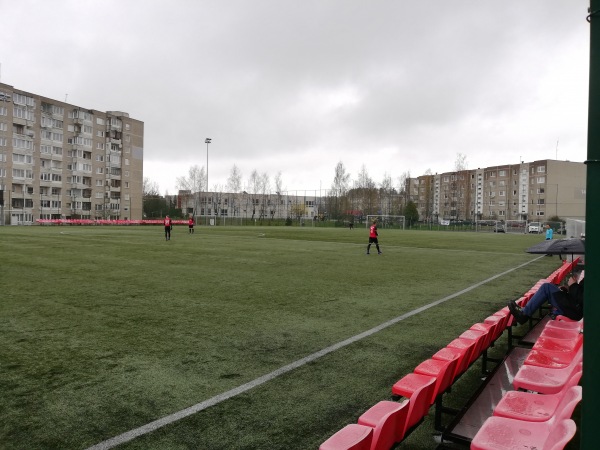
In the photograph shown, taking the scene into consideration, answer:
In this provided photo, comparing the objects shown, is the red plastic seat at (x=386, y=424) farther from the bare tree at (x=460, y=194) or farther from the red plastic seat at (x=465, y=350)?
the bare tree at (x=460, y=194)

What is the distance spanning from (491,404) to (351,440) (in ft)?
8.03

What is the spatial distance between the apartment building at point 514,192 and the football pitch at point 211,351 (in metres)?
77.8

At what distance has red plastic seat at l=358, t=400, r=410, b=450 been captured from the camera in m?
2.67

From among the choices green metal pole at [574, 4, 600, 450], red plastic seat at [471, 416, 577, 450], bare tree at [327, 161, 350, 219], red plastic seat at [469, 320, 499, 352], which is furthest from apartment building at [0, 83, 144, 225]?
green metal pole at [574, 4, 600, 450]

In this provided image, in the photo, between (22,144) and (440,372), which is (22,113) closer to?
(22,144)

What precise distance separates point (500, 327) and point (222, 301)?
19.2ft

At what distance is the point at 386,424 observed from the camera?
8.94ft

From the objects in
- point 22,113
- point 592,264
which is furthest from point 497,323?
point 22,113

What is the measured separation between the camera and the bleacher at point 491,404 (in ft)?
8.95

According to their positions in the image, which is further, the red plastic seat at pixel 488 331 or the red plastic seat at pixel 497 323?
the red plastic seat at pixel 497 323

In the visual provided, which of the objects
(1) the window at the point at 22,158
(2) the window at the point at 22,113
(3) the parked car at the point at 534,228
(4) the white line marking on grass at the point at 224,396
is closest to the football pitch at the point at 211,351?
(4) the white line marking on grass at the point at 224,396

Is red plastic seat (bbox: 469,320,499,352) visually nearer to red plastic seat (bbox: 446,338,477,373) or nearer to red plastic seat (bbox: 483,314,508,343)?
red plastic seat (bbox: 483,314,508,343)

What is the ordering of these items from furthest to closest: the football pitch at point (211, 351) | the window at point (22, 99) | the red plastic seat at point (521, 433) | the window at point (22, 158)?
the window at point (22, 158) < the window at point (22, 99) < the football pitch at point (211, 351) < the red plastic seat at point (521, 433)

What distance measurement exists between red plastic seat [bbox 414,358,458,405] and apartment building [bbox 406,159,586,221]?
83.4m
